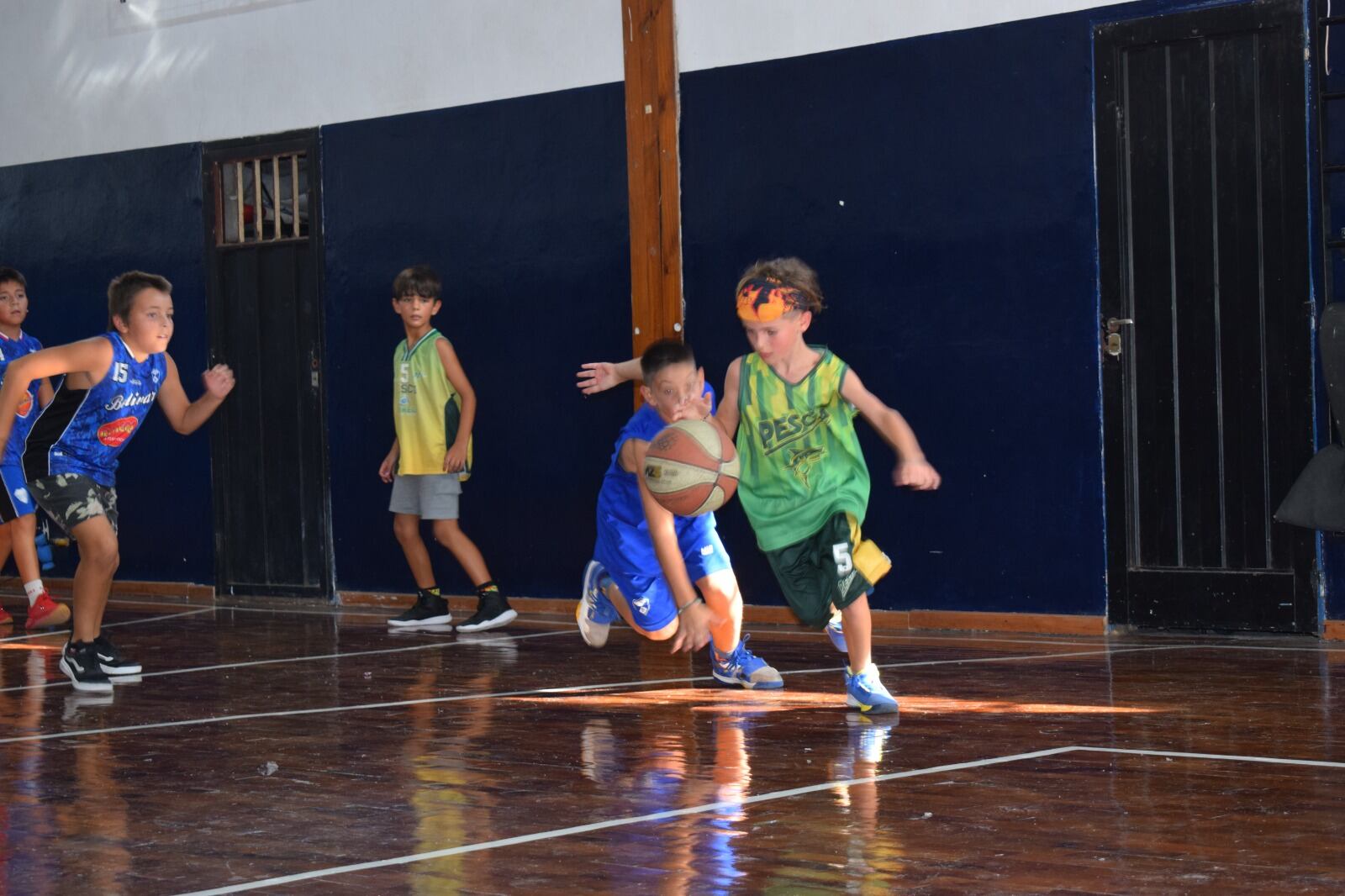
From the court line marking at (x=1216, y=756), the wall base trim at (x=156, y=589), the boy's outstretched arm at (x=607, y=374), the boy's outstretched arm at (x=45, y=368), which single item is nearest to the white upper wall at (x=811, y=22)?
the boy's outstretched arm at (x=607, y=374)

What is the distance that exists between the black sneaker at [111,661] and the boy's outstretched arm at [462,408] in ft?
6.93

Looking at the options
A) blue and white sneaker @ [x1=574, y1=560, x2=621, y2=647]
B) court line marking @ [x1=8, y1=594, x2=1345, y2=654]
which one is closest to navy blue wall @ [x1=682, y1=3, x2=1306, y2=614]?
court line marking @ [x1=8, y1=594, x2=1345, y2=654]

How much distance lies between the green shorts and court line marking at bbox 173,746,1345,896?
2.66ft

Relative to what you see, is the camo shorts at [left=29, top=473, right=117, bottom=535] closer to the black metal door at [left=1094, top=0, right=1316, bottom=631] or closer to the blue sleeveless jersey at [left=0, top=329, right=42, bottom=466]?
the blue sleeveless jersey at [left=0, top=329, right=42, bottom=466]

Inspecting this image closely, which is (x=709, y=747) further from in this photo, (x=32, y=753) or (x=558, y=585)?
(x=558, y=585)

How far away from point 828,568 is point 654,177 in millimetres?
3663

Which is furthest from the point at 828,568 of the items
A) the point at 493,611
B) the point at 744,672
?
the point at 493,611

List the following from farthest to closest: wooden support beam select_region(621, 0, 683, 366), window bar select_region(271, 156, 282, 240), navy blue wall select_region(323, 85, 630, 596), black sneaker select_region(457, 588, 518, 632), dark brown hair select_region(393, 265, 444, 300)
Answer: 1. window bar select_region(271, 156, 282, 240)
2. navy blue wall select_region(323, 85, 630, 596)
3. dark brown hair select_region(393, 265, 444, 300)
4. wooden support beam select_region(621, 0, 683, 366)
5. black sneaker select_region(457, 588, 518, 632)

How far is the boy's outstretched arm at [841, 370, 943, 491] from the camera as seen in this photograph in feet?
15.5

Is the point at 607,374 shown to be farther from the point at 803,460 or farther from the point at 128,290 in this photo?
the point at 128,290

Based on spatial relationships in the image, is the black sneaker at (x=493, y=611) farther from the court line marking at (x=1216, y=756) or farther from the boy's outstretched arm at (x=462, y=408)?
the court line marking at (x=1216, y=756)

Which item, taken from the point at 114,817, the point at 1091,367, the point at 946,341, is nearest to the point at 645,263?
the point at 946,341

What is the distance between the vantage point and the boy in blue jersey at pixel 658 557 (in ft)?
17.9

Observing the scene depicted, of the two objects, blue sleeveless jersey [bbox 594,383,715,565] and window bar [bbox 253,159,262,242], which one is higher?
window bar [bbox 253,159,262,242]
